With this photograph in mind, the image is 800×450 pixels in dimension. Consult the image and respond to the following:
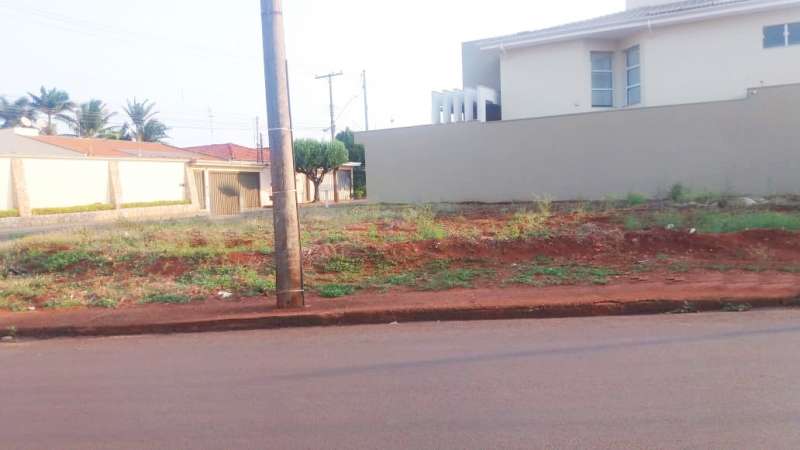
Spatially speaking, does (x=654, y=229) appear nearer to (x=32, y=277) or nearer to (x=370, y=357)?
(x=370, y=357)

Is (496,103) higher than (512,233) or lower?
higher

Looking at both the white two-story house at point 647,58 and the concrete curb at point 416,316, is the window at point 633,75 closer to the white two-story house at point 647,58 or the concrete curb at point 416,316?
the white two-story house at point 647,58

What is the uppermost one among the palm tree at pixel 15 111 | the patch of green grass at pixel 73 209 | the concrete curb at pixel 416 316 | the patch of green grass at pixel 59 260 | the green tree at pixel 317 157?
the palm tree at pixel 15 111

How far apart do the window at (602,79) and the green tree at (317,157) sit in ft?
79.0

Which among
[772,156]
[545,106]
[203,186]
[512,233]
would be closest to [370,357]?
[512,233]

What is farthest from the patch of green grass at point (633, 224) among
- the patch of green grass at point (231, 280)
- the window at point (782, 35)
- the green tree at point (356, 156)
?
the green tree at point (356, 156)

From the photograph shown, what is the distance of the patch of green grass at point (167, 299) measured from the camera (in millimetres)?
9922

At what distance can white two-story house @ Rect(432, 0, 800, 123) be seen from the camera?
788 inches

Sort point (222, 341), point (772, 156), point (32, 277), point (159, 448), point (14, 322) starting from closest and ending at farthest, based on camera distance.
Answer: point (159, 448)
point (222, 341)
point (14, 322)
point (32, 277)
point (772, 156)

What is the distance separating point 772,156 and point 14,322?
1879cm

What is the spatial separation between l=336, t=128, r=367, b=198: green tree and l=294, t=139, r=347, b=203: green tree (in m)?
7.30

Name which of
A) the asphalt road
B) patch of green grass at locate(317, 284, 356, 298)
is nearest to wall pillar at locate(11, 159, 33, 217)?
patch of green grass at locate(317, 284, 356, 298)

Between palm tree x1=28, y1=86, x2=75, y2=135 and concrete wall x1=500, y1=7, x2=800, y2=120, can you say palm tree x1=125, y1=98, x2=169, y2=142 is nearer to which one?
palm tree x1=28, y1=86, x2=75, y2=135

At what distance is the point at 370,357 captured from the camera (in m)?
6.40
